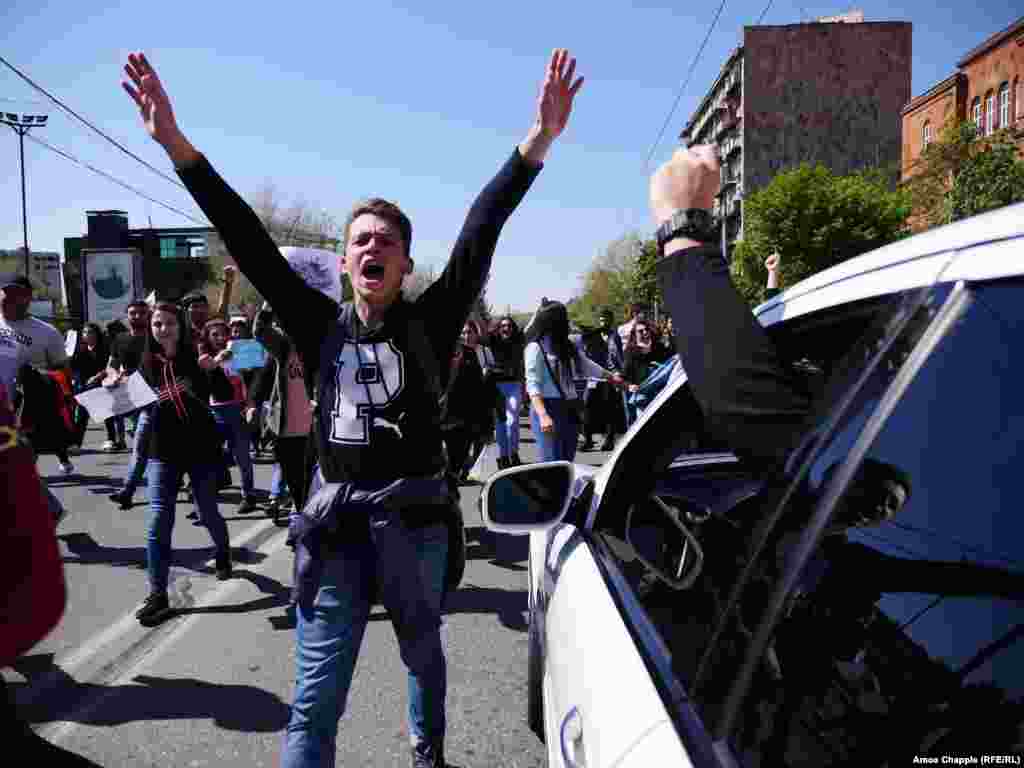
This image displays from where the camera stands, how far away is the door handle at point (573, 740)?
1.26 meters

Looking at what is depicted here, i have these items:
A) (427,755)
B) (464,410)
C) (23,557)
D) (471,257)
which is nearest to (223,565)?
(464,410)

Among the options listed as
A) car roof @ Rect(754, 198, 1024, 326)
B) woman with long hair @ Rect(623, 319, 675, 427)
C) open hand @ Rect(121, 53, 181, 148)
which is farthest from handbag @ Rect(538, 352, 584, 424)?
woman with long hair @ Rect(623, 319, 675, 427)

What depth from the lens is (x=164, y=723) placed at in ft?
10.5

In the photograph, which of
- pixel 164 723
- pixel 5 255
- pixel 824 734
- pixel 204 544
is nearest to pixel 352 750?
pixel 164 723

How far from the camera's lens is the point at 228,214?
2.24 meters

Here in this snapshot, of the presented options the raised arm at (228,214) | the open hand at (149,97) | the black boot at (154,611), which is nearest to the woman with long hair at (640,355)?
the black boot at (154,611)

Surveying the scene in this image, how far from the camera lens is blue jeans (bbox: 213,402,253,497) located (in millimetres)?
7621

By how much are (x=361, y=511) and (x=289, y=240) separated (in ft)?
147

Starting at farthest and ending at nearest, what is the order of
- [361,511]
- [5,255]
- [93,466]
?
1. [5,255]
2. [93,466]
3. [361,511]

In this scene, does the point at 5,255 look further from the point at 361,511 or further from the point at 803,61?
the point at 361,511

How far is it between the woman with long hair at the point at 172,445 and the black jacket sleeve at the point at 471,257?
295cm

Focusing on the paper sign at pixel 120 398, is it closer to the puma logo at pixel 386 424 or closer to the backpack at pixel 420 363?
the backpack at pixel 420 363

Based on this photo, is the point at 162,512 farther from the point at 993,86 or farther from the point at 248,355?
the point at 993,86

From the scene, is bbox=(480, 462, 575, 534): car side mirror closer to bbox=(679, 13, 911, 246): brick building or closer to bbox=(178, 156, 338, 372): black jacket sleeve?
bbox=(178, 156, 338, 372): black jacket sleeve
